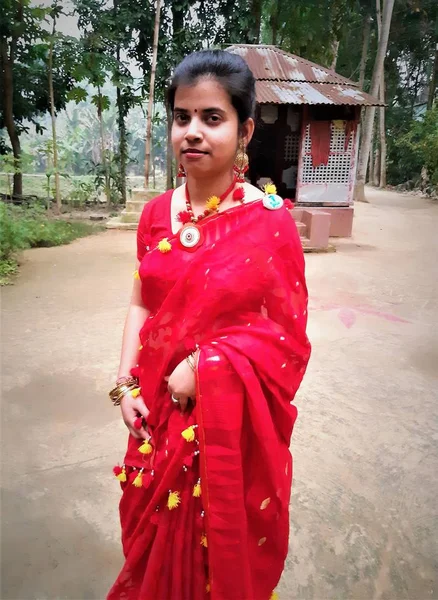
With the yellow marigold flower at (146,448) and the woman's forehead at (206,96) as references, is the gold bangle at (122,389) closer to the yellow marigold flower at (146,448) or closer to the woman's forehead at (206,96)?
the yellow marigold flower at (146,448)

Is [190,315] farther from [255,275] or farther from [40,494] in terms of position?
[40,494]

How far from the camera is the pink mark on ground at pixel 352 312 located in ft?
15.8

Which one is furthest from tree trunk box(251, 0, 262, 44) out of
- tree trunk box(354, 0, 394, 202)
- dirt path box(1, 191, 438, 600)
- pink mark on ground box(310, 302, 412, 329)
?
pink mark on ground box(310, 302, 412, 329)

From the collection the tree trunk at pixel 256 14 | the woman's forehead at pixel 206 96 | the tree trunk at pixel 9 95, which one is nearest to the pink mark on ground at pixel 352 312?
the woman's forehead at pixel 206 96

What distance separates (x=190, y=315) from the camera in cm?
113

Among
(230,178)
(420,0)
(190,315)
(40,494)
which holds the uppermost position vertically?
(420,0)

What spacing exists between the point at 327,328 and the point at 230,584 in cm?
355

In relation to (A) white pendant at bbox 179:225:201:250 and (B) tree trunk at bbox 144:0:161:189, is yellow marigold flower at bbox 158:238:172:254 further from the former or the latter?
(B) tree trunk at bbox 144:0:161:189

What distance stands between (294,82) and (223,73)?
30.3ft

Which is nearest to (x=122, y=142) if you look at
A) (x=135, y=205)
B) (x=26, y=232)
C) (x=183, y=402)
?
(x=135, y=205)

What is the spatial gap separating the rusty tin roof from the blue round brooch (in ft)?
26.0

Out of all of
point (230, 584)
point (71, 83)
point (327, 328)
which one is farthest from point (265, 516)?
point (71, 83)

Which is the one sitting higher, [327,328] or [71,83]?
[71,83]

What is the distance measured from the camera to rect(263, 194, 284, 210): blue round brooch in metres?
1.17
